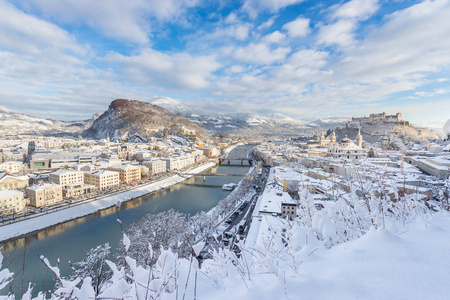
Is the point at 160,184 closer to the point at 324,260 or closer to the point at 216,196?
the point at 216,196

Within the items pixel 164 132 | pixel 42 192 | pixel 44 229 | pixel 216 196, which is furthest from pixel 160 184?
pixel 164 132

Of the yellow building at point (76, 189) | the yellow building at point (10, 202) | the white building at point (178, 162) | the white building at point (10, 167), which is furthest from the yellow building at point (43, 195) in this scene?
the white building at point (178, 162)

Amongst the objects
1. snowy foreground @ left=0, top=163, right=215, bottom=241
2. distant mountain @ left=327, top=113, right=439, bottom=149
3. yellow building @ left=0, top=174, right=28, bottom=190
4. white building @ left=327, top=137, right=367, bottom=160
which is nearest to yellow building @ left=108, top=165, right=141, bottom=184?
snowy foreground @ left=0, top=163, right=215, bottom=241

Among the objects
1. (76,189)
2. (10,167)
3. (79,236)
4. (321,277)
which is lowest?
(79,236)

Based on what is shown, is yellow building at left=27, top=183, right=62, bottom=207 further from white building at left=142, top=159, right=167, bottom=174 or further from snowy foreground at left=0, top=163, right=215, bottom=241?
white building at left=142, top=159, right=167, bottom=174

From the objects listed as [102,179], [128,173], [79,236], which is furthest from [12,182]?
[79,236]

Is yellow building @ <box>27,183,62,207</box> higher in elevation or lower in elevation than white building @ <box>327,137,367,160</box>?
lower

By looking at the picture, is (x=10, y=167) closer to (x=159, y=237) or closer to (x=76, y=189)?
(x=76, y=189)
